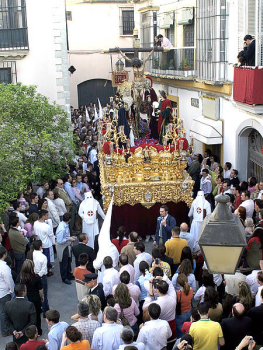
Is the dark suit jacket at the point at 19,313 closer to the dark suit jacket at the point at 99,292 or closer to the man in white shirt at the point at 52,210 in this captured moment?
the dark suit jacket at the point at 99,292

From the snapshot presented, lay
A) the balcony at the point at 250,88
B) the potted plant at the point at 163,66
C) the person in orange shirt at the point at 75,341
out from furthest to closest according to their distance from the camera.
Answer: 1. the potted plant at the point at 163,66
2. the balcony at the point at 250,88
3. the person in orange shirt at the point at 75,341

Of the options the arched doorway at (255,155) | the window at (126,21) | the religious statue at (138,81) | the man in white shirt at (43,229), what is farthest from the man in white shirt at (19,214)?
the window at (126,21)

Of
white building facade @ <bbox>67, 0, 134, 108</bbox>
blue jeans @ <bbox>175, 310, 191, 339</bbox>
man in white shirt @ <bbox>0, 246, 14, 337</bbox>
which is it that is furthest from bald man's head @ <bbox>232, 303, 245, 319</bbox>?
white building facade @ <bbox>67, 0, 134, 108</bbox>

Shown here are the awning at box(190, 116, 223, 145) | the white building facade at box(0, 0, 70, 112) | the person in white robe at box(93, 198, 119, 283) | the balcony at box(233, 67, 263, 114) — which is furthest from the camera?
the white building facade at box(0, 0, 70, 112)

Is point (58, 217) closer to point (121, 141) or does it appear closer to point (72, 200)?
point (72, 200)

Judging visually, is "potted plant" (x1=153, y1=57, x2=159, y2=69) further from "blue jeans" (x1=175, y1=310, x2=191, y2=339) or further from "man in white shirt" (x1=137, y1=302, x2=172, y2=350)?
"man in white shirt" (x1=137, y1=302, x2=172, y2=350)

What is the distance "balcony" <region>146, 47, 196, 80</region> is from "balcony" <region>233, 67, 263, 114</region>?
18.1 ft

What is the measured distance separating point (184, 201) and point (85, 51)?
20722 mm

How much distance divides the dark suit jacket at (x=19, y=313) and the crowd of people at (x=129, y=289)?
0.04 feet

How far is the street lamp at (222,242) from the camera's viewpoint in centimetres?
343

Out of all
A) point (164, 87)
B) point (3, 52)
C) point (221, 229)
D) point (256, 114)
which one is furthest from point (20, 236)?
point (164, 87)

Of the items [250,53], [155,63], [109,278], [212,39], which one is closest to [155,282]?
[109,278]

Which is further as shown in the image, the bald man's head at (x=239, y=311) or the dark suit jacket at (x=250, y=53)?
the dark suit jacket at (x=250, y=53)

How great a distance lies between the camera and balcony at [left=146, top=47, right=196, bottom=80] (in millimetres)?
17594
